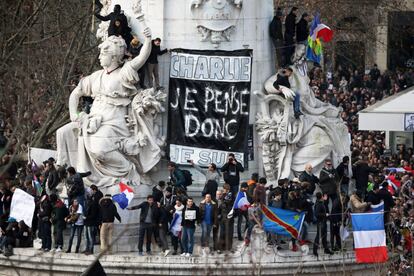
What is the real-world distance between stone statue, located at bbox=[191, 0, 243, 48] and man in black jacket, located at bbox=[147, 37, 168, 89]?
0.94 m

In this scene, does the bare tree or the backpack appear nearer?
the backpack

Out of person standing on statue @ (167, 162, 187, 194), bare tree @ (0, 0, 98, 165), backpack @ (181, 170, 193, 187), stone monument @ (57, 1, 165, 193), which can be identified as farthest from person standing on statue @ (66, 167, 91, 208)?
bare tree @ (0, 0, 98, 165)

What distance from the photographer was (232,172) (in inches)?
2219

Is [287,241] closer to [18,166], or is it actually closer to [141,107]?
[141,107]

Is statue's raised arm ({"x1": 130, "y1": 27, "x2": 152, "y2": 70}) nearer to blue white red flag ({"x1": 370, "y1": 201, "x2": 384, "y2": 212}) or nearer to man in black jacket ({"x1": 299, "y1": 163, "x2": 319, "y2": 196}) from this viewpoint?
man in black jacket ({"x1": 299, "y1": 163, "x2": 319, "y2": 196})

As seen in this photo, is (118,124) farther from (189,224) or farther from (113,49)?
(189,224)

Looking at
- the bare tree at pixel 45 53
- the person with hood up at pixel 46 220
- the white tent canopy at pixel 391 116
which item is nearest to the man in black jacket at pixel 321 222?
the person with hood up at pixel 46 220

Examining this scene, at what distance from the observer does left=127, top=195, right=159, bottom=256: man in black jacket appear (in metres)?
54.8

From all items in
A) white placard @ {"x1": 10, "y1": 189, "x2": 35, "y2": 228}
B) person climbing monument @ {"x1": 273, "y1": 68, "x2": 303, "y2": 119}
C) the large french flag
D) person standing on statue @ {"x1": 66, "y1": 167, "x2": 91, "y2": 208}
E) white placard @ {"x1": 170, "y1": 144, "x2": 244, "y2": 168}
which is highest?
person climbing monument @ {"x1": 273, "y1": 68, "x2": 303, "y2": 119}

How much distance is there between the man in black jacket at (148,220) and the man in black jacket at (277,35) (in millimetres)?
4882

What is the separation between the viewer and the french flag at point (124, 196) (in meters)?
55.3

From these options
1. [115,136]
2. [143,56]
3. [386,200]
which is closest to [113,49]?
[143,56]

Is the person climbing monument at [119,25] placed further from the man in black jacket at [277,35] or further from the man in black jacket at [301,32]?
the man in black jacket at [301,32]

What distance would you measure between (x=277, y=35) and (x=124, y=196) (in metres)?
5.12
